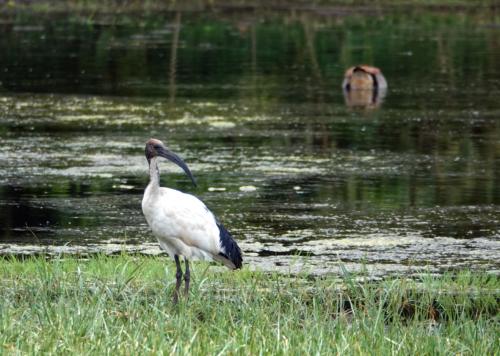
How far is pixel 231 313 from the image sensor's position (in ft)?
24.1

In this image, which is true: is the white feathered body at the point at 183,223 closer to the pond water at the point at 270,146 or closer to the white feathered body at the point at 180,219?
the white feathered body at the point at 180,219

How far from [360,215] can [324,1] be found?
32610 mm

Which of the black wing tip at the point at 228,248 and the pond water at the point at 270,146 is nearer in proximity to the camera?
the black wing tip at the point at 228,248

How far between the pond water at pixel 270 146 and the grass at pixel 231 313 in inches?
27.0

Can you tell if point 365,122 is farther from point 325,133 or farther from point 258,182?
point 258,182

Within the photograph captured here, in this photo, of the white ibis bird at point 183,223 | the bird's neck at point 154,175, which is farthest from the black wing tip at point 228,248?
the bird's neck at point 154,175

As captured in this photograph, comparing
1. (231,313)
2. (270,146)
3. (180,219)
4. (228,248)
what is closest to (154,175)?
(180,219)

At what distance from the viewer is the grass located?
6324 millimetres

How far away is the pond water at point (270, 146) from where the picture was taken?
35.6ft

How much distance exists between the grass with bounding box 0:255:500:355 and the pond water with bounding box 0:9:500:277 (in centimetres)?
69

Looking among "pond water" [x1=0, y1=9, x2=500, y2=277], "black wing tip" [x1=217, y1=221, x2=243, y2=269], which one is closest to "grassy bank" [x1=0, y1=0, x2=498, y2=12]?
"pond water" [x1=0, y1=9, x2=500, y2=277]

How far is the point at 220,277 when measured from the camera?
9.02 metres

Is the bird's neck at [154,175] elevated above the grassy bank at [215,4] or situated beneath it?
elevated above

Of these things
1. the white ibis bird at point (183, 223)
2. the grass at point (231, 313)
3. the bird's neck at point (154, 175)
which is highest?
the bird's neck at point (154, 175)
